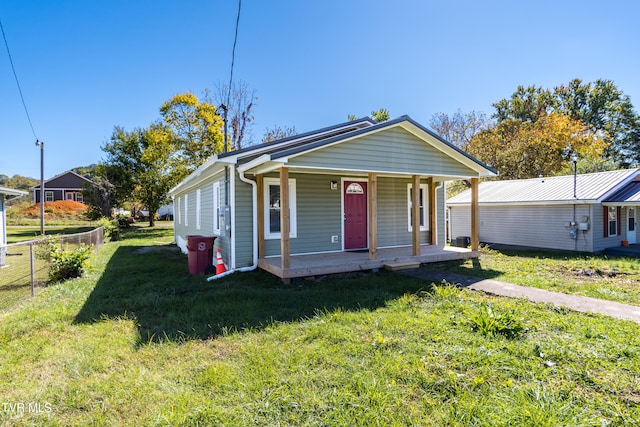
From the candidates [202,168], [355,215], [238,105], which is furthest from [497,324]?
[238,105]

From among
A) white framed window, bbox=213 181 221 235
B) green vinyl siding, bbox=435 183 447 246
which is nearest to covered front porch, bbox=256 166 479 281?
green vinyl siding, bbox=435 183 447 246

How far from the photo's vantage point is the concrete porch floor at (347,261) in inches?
264

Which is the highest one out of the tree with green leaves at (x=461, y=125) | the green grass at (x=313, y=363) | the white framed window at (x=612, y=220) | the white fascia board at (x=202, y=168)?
the tree with green leaves at (x=461, y=125)

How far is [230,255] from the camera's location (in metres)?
7.69

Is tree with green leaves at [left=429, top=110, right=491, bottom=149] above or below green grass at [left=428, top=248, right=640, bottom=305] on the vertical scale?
above

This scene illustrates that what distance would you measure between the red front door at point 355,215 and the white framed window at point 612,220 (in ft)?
33.9

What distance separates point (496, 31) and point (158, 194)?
2469cm

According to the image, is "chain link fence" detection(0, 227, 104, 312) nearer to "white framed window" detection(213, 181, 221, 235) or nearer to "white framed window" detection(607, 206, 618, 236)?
"white framed window" detection(213, 181, 221, 235)

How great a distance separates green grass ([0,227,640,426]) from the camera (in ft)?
8.52

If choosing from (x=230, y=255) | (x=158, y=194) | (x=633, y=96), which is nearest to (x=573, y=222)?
(x=230, y=255)

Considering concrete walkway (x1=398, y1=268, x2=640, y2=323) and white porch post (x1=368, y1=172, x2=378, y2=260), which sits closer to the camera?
concrete walkway (x1=398, y1=268, x2=640, y2=323)

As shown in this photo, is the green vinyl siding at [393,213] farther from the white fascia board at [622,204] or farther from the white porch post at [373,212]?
the white fascia board at [622,204]

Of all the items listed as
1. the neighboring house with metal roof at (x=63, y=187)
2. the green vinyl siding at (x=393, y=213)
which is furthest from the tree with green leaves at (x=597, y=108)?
the neighboring house with metal roof at (x=63, y=187)

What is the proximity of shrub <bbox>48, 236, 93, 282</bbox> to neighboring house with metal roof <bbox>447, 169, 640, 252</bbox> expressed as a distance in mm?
15118
